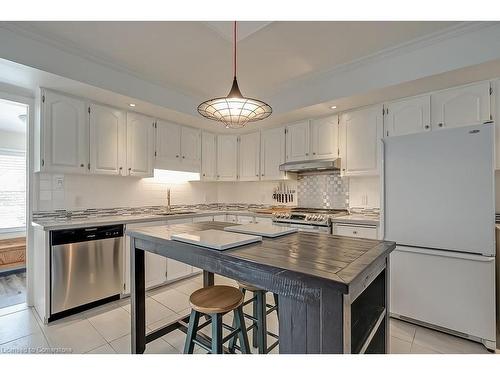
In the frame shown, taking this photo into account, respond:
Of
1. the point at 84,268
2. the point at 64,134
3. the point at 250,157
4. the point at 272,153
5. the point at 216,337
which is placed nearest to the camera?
the point at 216,337

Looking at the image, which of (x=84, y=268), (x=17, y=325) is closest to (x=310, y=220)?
(x=84, y=268)

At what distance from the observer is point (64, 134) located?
259 centimetres

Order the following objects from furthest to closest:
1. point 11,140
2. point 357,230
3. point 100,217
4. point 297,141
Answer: point 11,140 < point 297,141 < point 100,217 < point 357,230

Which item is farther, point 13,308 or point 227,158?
point 227,158

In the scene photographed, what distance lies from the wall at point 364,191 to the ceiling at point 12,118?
4.25 meters

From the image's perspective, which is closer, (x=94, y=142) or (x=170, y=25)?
(x=170, y=25)

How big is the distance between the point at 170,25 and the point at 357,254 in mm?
2172

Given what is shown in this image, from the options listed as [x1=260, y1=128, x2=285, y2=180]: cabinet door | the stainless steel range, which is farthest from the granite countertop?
[x1=260, y1=128, x2=285, y2=180]: cabinet door

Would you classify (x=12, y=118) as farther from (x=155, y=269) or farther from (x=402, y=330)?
(x=402, y=330)

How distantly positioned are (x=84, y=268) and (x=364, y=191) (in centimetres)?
335

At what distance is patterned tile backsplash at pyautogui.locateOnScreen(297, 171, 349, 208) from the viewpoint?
3.42 metres

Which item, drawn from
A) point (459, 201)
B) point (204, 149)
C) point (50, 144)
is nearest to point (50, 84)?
point (50, 144)
